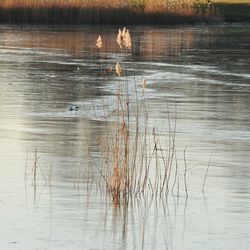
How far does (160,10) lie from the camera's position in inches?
1986

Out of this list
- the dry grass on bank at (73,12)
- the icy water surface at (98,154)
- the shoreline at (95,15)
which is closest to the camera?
the icy water surface at (98,154)

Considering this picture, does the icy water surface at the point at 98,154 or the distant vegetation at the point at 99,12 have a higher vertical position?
the icy water surface at the point at 98,154

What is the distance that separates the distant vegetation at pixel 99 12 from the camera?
46781mm

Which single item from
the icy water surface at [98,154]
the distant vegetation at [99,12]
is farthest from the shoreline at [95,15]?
the icy water surface at [98,154]

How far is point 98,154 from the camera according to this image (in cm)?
1371

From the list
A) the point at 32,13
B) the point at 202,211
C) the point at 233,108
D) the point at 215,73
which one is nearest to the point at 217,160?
the point at 202,211

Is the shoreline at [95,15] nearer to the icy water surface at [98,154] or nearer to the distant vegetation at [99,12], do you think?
the distant vegetation at [99,12]

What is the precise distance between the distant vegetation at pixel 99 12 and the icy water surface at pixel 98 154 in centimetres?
1424

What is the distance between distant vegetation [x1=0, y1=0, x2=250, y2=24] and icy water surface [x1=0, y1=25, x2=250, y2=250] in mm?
14241

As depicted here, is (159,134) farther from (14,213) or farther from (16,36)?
(16,36)

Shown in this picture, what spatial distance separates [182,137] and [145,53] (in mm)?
17981

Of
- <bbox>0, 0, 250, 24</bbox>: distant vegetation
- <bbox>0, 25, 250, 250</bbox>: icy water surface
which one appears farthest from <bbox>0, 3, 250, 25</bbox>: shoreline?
<bbox>0, 25, 250, 250</bbox>: icy water surface

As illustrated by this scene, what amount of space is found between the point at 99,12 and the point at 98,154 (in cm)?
3403

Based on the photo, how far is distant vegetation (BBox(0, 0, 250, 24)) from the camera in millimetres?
46781
